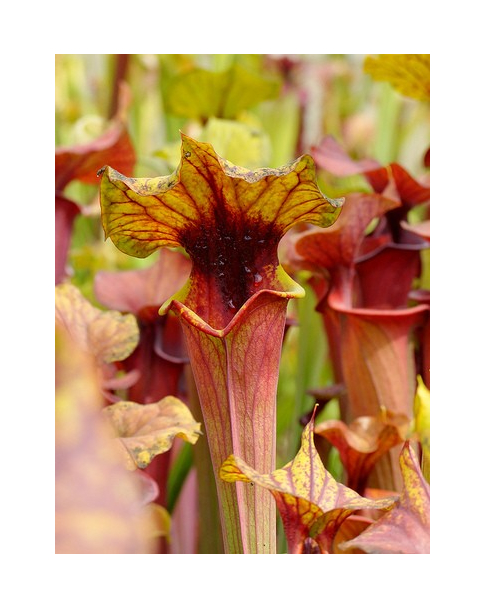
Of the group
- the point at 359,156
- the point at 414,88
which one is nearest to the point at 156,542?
the point at 414,88

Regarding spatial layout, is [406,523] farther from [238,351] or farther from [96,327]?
[96,327]

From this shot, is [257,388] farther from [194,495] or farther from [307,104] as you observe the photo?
[307,104]

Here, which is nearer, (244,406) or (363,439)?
(244,406)

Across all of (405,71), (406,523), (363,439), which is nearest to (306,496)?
(406,523)

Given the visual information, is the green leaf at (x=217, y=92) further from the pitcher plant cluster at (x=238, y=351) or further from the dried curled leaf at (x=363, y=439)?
the dried curled leaf at (x=363, y=439)

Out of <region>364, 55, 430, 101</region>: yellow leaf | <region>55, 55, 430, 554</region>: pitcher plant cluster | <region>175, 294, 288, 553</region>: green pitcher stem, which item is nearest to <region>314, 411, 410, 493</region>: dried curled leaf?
<region>55, 55, 430, 554</region>: pitcher plant cluster

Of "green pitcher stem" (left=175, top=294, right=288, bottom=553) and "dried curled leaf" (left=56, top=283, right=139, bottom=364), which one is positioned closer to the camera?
"green pitcher stem" (left=175, top=294, right=288, bottom=553)

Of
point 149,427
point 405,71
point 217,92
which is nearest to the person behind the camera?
point 149,427

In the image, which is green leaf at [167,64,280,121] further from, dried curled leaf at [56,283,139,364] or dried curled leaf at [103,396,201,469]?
dried curled leaf at [103,396,201,469]
